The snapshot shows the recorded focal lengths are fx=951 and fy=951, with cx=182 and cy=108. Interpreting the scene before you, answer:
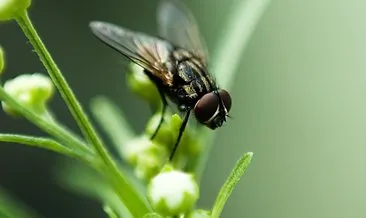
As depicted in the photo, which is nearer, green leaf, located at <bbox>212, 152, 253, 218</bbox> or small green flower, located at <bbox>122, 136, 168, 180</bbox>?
green leaf, located at <bbox>212, 152, 253, 218</bbox>

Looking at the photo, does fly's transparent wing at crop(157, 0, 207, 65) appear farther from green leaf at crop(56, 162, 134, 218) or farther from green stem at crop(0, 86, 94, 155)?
Result: green stem at crop(0, 86, 94, 155)

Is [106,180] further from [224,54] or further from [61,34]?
[61,34]

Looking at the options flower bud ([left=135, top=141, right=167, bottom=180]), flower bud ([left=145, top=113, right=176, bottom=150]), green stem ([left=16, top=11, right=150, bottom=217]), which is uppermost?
flower bud ([left=145, top=113, right=176, bottom=150])

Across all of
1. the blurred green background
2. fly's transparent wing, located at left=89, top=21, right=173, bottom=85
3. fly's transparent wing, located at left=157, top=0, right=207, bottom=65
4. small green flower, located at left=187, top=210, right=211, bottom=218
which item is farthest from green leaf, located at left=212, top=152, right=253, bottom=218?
the blurred green background

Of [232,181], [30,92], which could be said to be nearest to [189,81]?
[30,92]

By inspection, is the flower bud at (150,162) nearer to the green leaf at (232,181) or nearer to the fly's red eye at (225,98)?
the fly's red eye at (225,98)

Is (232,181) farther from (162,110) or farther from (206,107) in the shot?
(162,110)

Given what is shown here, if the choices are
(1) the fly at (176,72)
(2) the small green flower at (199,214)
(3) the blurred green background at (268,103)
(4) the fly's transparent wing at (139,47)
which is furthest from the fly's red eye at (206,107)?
(3) the blurred green background at (268,103)
